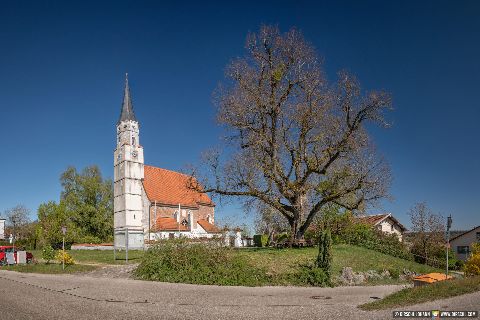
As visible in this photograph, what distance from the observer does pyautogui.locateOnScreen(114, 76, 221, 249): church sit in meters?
57.4

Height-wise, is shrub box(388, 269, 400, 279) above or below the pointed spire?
below

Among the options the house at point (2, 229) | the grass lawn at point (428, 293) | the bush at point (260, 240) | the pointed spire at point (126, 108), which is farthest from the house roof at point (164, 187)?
the grass lawn at point (428, 293)

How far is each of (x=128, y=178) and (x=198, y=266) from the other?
42.8 metres

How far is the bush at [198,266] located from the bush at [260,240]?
23805mm

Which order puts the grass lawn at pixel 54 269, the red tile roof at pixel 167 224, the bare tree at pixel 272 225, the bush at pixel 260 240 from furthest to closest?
the red tile roof at pixel 167 224
the bush at pixel 260 240
the bare tree at pixel 272 225
the grass lawn at pixel 54 269

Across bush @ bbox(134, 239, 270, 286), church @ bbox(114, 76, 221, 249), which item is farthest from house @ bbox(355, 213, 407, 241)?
bush @ bbox(134, 239, 270, 286)

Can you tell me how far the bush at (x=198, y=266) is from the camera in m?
17.1

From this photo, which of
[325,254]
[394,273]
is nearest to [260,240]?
[394,273]

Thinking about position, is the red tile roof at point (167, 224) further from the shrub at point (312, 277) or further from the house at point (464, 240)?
the house at point (464, 240)

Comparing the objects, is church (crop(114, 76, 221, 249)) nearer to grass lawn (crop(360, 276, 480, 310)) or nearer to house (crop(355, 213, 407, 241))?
house (crop(355, 213, 407, 241))

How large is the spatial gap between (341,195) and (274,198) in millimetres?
4303

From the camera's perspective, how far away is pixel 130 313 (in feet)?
33.7

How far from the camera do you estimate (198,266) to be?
59.5ft

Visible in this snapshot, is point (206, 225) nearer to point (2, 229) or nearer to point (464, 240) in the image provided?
point (464, 240)
